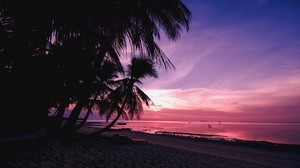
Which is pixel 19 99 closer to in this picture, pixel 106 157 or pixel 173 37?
pixel 173 37

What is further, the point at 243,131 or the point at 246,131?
the point at 246,131

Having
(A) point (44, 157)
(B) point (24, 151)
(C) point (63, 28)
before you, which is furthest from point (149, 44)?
(B) point (24, 151)

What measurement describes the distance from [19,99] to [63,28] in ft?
3.34

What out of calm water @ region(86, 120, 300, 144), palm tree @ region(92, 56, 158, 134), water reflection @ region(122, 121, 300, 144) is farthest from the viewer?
water reflection @ region(122, 121, 300, 144)

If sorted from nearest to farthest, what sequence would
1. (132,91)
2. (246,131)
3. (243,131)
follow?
(132,91)
(243,131)
(246,131)

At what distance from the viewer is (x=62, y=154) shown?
6.82 m

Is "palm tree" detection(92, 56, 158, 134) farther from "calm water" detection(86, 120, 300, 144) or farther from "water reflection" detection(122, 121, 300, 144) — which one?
"water reflection" detection(122, 121, 300, 144)

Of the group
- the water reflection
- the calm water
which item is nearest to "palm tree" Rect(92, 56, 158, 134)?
the calm water

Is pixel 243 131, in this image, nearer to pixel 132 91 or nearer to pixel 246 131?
pixel 246 131

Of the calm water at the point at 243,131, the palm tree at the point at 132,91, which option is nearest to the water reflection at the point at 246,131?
the calm water at the point at 243,131

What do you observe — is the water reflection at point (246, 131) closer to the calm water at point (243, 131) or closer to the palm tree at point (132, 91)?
the calm water at point (243, 131)

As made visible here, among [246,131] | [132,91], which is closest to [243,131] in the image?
[246,131]

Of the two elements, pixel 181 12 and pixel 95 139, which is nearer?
pixel 181 12

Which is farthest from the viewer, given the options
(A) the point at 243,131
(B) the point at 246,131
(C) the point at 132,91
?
(B) the point at 246,131
